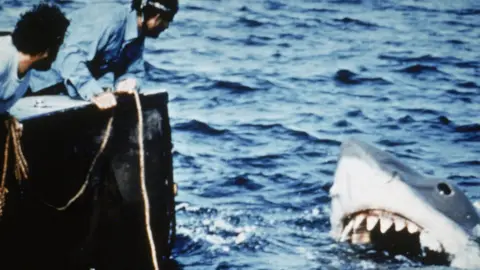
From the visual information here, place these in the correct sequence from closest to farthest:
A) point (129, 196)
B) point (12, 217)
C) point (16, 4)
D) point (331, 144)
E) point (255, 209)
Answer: point (12, 217) → point (129, 196) → point (255, 209) → point (331, 144) → point (16, 4)

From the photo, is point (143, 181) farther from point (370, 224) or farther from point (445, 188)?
point (445, 188)

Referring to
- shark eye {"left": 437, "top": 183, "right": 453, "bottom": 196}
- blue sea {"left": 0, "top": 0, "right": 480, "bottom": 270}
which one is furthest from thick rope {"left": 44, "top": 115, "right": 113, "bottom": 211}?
shark eye {"left": 437, "top": 183, "right": 453, "bottom": 196}

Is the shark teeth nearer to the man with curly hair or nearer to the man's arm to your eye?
the man's arm

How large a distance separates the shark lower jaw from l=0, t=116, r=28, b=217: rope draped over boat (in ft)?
7.33

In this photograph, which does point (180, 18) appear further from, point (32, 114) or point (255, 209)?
point (32, 114)

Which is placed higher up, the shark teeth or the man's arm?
the man's arm

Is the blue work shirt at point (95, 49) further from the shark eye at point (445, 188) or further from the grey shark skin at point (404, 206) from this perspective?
the shark eye at point (445, 188)

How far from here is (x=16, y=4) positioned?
48.2ft

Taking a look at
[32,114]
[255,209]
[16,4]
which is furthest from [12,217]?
[16,4]

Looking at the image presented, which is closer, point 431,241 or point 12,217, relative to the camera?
point 12,217

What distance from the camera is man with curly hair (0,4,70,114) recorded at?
145 inches

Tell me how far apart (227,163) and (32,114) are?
4.44 metres

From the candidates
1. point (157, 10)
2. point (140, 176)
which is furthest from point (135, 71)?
point (140, 176)

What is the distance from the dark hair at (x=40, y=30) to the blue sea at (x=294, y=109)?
7.25 ft
